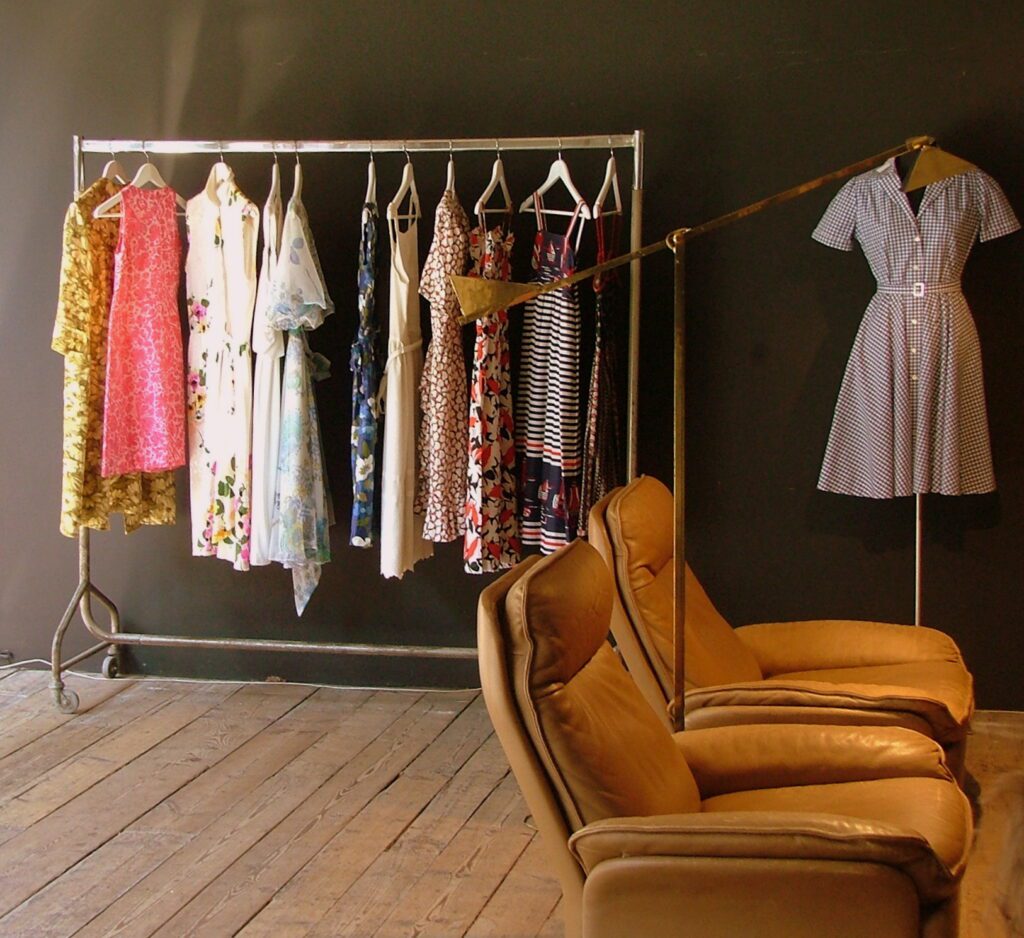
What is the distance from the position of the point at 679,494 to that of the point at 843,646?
3.01ft

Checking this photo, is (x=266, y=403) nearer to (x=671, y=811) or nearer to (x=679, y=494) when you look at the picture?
(x=679, y=494)

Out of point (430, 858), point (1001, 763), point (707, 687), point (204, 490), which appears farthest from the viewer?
point (204, 490)

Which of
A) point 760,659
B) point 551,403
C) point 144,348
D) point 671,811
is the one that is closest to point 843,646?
point 760,659

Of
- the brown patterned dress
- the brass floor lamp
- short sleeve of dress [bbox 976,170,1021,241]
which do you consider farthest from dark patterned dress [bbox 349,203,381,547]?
short sleeve of dress [bbox 976,170,1021,241]

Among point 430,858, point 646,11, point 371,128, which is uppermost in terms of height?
point 646,11

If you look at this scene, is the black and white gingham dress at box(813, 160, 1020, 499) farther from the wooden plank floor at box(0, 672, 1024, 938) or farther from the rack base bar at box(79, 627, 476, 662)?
the rack base bar at box(79, 627, 476, 662)

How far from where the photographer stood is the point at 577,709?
190cm

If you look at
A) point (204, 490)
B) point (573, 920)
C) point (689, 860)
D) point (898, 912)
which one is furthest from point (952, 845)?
point (204, 490)

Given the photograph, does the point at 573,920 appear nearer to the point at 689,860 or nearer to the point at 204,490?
the point at 689,860

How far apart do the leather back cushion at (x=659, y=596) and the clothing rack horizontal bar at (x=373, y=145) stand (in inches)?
42.4

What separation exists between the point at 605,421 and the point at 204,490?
4.03ft

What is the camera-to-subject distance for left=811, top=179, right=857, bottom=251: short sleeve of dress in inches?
140

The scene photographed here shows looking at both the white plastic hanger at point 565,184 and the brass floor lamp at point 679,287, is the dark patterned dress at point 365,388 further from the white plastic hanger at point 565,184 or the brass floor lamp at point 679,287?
the brass floor lamp at point 679,287

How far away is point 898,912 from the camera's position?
1696mm
